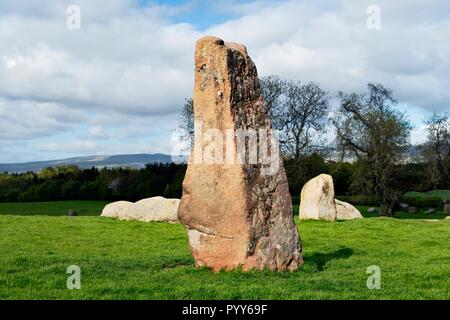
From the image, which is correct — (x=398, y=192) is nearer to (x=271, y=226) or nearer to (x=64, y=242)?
(x=64, y=242)

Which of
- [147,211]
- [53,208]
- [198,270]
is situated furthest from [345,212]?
[53,208]

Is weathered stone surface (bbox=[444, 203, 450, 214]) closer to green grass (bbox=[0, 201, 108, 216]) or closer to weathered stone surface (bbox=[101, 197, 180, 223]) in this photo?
weathered stone surface (bbox=[101, 197, 180, 223])

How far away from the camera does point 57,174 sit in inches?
2242

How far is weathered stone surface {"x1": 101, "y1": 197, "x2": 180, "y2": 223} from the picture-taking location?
28.0m

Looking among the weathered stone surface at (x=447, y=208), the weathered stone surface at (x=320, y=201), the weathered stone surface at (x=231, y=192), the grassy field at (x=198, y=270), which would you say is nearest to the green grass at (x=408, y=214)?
the weathered stone surface at (x=447, y=208)

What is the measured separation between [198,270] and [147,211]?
672 inches

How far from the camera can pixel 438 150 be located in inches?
1795

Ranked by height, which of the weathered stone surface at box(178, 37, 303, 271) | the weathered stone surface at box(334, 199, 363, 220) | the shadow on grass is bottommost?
the shadow on grass

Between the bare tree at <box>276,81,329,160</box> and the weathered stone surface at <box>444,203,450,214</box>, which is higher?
the bare tree at <box>276,81,329,160</box>

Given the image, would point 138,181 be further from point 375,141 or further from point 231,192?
point 231,192

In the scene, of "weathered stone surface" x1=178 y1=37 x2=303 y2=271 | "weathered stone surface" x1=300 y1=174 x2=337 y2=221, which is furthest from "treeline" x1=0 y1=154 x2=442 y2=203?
"weathered stone surface" x1=178 y1=37 x2=303 y2=271

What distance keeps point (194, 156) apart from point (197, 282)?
2.81m

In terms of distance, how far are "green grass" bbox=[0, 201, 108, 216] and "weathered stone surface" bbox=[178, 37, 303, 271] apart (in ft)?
96.3

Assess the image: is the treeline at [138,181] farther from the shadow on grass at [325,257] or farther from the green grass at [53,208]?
the shadow on grass at [325,257]
